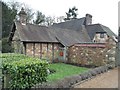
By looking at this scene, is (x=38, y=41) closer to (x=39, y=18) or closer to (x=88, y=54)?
(x=88, y=54)

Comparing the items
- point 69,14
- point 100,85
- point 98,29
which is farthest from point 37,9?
point 100,85

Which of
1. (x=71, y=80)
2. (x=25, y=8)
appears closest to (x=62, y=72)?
(x=71, y=80)

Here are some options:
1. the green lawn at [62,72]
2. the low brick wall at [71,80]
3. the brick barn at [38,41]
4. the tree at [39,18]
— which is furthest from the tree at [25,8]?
the low brick wall at [71,80]

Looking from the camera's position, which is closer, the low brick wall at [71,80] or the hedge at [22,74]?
the hedge at [22,74]

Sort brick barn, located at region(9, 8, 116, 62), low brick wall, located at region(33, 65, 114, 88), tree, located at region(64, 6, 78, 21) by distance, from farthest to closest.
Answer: tree, located at region(64, 6, 78, 21) → brick barn, located at region(9, 8, 116, 62) → low brick wall, located at region(33, 65, 114, 88)

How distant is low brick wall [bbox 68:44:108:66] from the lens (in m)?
16.9

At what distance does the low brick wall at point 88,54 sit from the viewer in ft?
55.5

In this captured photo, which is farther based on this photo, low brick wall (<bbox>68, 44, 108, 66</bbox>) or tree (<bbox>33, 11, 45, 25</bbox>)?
tree (<bbox>33, 11, 45, 25</bbox>)

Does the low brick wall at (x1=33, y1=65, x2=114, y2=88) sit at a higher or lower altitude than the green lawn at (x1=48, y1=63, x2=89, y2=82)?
higher

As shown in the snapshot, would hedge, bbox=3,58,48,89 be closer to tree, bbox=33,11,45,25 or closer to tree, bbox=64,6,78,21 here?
tree, bbox=33,11,45,25

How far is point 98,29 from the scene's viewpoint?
32156 mm

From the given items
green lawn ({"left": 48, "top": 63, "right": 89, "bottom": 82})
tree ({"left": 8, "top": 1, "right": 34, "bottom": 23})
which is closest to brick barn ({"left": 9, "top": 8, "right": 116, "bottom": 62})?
green lawn ({"left": 48, "top": 63, "right": 89, "bottom": 82})

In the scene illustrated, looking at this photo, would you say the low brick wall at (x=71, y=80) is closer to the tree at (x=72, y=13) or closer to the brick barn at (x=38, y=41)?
the brick barn at (x=38, y=41)

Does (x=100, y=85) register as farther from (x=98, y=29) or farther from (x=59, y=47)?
(x=98, y=29)
